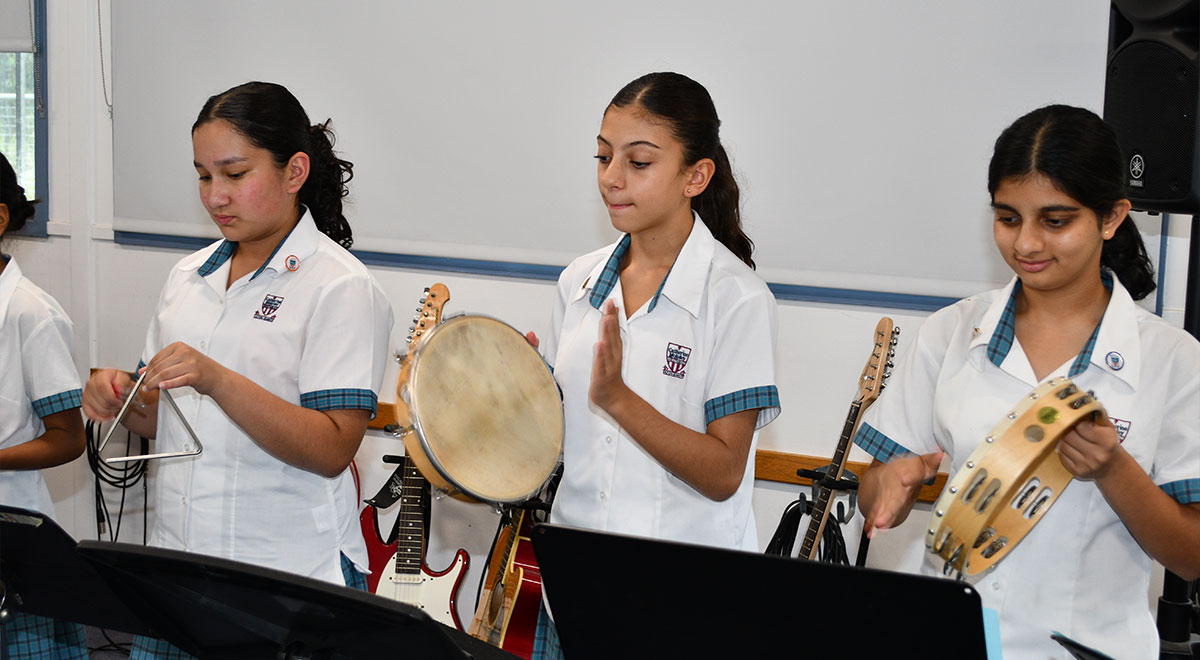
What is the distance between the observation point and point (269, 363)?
2.03 m

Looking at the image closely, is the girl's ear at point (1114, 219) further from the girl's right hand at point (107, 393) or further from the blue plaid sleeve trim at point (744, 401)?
the girl's right hand at point (107, 393)

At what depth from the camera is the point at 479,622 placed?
2.57m

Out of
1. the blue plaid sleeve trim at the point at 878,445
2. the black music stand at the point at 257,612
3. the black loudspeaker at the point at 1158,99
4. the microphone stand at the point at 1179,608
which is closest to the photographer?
the black music stand at the point at 257,612

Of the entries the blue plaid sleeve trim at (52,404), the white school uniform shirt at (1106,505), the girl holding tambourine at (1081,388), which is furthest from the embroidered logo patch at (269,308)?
the white school uniform shirt at (1106,505)

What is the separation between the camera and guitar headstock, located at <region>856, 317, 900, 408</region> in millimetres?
2738

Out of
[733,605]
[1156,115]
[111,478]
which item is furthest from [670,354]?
[111,478]

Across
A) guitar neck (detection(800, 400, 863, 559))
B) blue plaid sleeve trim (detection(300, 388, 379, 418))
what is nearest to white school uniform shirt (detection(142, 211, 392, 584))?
blue plaid sleeve trim (detection(300, 388, 379, 418))

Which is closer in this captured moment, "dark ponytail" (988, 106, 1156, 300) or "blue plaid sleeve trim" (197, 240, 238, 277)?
"dark ponytail" (988, 106, 1156, 300)

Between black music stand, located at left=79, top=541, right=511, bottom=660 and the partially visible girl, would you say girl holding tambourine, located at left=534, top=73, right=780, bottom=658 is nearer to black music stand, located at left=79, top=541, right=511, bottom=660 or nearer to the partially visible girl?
black music stand, located at left=79, top=541, right=511, bottom=660

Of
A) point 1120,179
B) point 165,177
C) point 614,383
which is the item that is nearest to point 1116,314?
point 1120,179

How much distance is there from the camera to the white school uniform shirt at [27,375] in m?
2.42

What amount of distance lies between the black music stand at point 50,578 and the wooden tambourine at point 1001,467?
1224 millimetres

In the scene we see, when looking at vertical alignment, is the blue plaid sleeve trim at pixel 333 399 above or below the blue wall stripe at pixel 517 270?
below

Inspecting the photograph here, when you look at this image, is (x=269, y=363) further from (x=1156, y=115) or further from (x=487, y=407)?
(x=1156, y=115)
